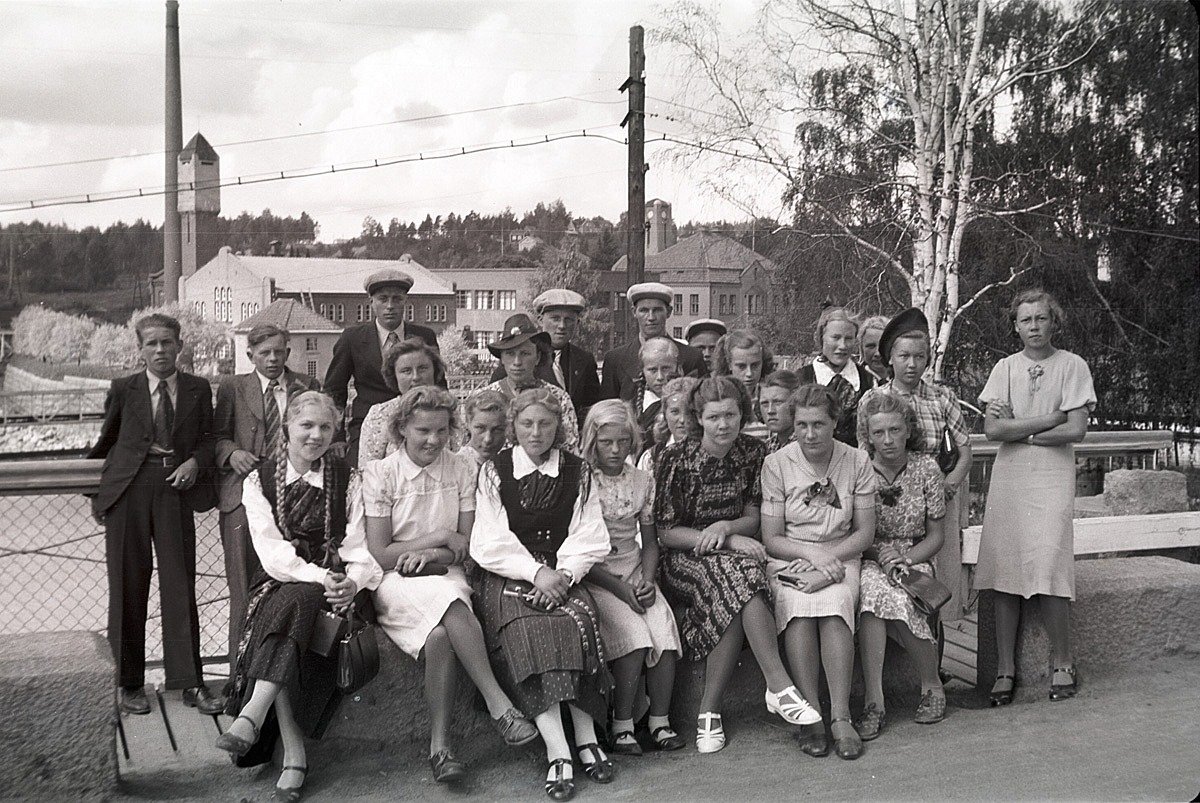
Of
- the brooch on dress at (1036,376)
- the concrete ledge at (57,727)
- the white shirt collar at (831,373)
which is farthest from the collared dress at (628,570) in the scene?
the brooch on dress at (1036,376)

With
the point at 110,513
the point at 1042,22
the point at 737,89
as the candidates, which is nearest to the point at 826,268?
the point at 737,89

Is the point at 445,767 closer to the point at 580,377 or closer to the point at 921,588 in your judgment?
the point at 921,588

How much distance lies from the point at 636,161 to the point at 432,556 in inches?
105

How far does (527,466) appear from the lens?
10.9ft

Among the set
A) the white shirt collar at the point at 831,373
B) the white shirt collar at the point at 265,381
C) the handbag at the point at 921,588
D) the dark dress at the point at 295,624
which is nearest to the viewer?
the dark dress at the point at 295,624

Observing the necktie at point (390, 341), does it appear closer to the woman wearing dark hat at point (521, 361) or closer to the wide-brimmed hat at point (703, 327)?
the woman wearing dark hat at point (521, 361)

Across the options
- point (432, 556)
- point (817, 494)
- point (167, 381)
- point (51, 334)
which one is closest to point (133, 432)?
point (167, 381)

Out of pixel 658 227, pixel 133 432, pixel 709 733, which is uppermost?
pixel 658 227

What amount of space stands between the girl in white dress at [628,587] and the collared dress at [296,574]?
81cm

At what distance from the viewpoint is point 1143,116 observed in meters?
6.64

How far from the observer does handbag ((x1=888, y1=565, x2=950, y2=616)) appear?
359 centimetres

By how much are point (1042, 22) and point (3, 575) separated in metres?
7.40

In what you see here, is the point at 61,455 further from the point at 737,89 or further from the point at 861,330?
the point at 737,89

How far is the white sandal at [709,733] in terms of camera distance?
331cm
